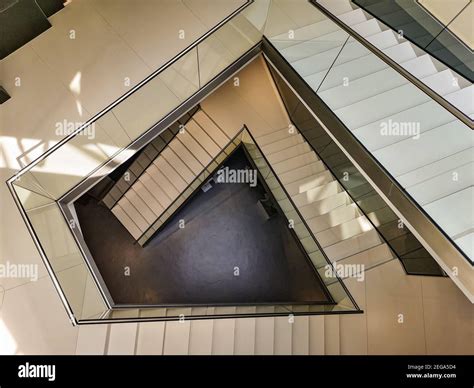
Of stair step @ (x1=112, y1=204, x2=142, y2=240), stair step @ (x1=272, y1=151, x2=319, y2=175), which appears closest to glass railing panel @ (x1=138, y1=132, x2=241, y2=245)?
stair step @ (x1=112, y1=204, x2=142, y2=240)

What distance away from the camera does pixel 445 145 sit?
3.05m

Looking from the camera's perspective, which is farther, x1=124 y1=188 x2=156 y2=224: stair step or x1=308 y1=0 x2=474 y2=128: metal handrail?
x1=124 y1=188 x2=156 y2=224: stair step

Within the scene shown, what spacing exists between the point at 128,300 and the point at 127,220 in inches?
63.8

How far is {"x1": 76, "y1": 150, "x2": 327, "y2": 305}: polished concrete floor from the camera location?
255 inches

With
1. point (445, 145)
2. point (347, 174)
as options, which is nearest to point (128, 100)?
point (347, 174)

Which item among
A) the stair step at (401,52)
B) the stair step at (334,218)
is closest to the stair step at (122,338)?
the stair step at (334,218)

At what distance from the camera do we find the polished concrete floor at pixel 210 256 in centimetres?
649

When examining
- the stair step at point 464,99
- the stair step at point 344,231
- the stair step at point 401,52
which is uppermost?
the stair step at point 401,52

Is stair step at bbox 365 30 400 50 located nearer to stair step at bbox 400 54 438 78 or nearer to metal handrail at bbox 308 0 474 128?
stair step at bbox 400 54 438 78

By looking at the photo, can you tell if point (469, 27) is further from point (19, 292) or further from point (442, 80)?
point (19, 292)

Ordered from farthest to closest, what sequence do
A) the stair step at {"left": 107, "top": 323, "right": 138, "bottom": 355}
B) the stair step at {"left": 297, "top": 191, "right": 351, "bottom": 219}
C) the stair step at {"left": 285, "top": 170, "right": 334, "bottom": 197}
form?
the stair step at {"left": 285, "top": 170, "right": 334, "bottom": 197} < the stair step at {"left": 297, "top": 191, "right": 351, "bottom": 219} < the stair step at {"left": 107, "top": 323, "right": 138, "bottom": 355}

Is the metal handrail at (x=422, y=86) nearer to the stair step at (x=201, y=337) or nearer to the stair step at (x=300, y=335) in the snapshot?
the stair step at (x=300, y=335)

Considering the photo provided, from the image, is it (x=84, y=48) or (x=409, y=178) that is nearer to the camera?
(x=409, y=178)
